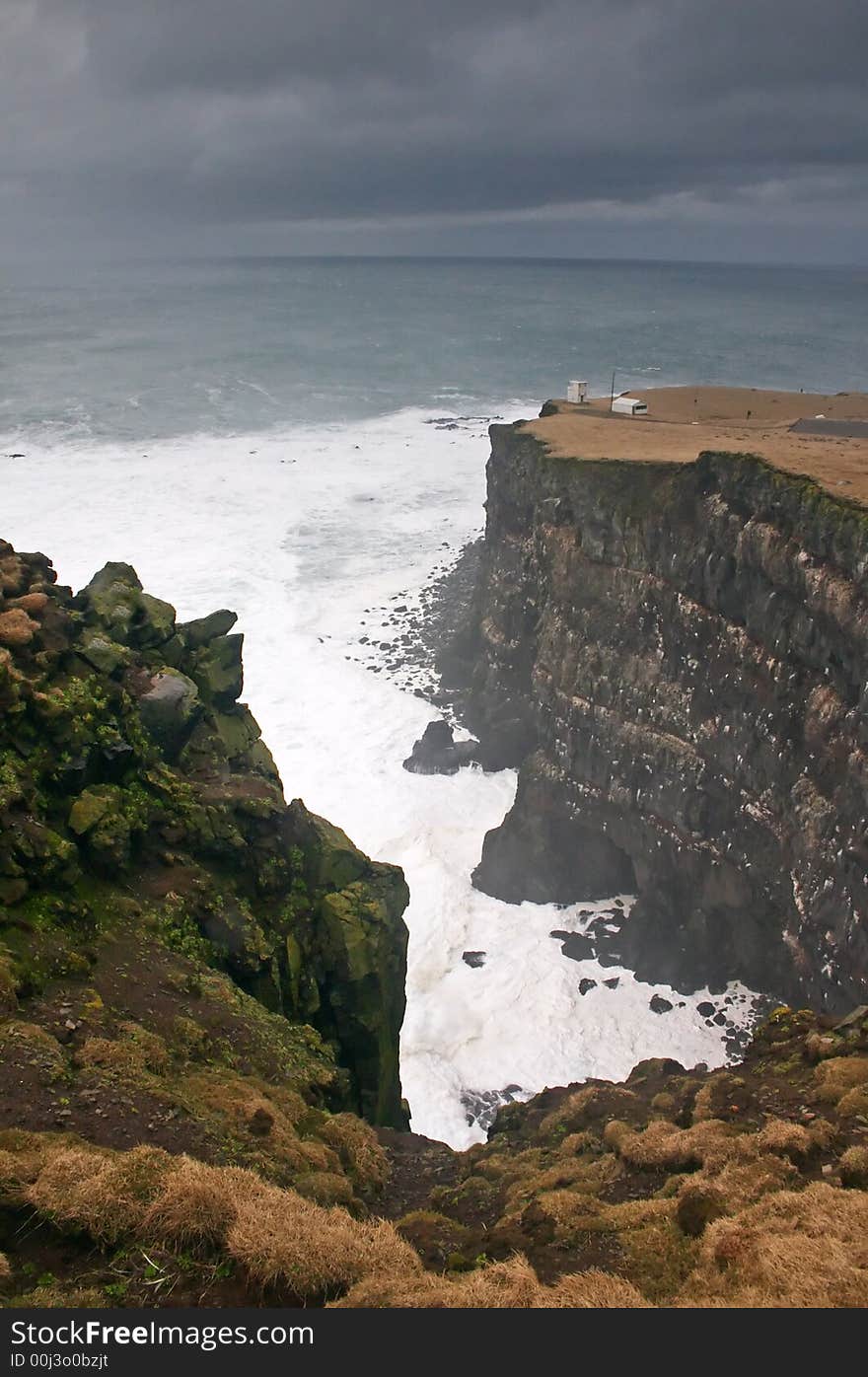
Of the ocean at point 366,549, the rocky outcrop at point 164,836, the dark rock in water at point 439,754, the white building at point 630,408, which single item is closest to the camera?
the rocky outcrop at point 164,836

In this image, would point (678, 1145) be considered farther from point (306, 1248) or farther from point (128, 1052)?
point (128, 1052)

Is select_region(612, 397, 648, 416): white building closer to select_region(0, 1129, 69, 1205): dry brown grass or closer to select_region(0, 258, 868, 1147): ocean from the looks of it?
select_region(0, 258, 868, 1147): ocean

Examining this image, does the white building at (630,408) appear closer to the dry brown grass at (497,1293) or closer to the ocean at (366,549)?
the ocean at (366,549)

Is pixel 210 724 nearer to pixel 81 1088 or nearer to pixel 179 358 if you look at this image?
pixel 81 1088

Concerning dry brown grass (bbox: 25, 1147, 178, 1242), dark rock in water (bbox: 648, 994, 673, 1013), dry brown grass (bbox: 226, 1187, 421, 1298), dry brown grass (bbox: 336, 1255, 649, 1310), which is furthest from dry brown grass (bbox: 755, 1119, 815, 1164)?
dark rock in water (bbox: 648, 994, 673, 1013)

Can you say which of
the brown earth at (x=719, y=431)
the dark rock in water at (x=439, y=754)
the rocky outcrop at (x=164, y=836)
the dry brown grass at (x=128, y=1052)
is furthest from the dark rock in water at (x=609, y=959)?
the dry brown grass at (x=128, y=1052)
